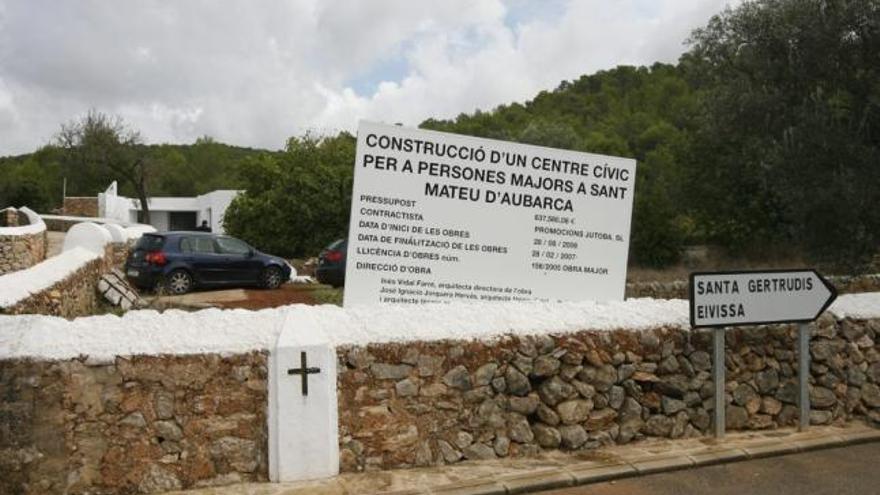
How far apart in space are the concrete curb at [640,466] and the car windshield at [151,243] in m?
12.9

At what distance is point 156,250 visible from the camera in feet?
53.0

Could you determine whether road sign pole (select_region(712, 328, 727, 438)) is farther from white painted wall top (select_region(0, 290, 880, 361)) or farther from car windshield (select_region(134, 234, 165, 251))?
car windshield (select_region(134, 234, 165, 251))

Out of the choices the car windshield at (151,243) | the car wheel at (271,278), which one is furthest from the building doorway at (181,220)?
the car windshield at (151,243)

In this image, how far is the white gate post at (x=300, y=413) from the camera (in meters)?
4.95

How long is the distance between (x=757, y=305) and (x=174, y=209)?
54393 millimetres

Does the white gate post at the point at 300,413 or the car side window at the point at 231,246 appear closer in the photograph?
the white gate post at the point at 300,413

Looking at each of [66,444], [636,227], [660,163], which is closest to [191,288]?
[66,444]

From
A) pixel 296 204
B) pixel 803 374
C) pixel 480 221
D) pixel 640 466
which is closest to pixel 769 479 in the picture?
pixel 640 466

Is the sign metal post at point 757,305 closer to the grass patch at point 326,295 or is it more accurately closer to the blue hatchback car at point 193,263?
the grass patch at point 326,295

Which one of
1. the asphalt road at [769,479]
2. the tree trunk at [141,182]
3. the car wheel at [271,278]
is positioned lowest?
the asphalt road at [769,479]

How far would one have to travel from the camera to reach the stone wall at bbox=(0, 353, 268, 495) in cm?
455

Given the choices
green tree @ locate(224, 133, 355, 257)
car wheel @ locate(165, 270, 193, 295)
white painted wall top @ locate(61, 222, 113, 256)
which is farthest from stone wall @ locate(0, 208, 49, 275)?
green tree @ locate(224, 133, 355, 257)

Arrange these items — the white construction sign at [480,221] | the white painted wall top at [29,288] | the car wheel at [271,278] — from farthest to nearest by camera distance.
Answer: the car wheel at [271,278]
the white construction sign at [480,221]
the white painted wall top at [29,288]

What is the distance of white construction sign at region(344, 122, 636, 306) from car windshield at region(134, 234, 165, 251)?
36.5 ft
